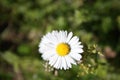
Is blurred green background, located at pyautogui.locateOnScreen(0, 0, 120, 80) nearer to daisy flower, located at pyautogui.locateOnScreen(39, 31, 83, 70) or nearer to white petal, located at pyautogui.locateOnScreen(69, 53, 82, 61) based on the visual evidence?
daisy flower, located at pyautogui.locateOnScreen(39, 31, 83, 70)

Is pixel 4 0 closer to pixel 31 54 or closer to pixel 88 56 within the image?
pixel 31 54

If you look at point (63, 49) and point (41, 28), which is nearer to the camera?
point (63, 49)

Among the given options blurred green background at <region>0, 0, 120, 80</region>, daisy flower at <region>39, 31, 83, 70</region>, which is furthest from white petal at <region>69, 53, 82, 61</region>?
blurred green background at <region>0, 0, 120, 80</region>

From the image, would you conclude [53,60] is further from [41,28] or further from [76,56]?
[41,28]

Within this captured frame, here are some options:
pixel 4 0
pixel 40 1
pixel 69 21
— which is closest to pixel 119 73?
pixel 69 21

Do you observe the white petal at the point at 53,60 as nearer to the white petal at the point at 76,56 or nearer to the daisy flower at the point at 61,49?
the daisy flower at the point at 61,49

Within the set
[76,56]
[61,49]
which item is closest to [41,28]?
[61,49]
